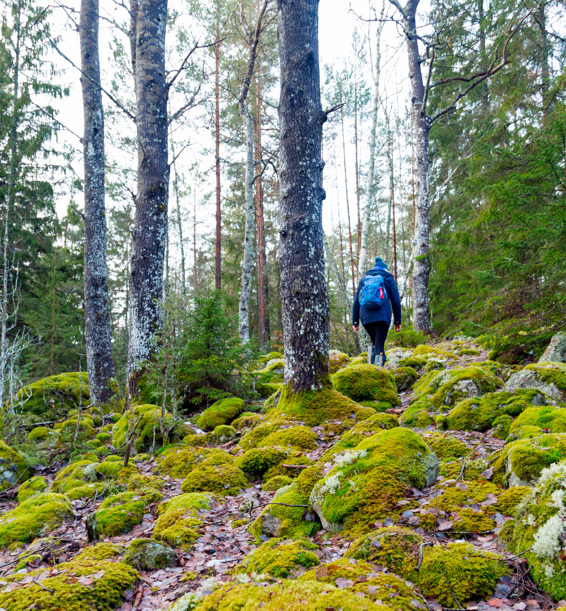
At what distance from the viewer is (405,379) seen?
6703 millimetres

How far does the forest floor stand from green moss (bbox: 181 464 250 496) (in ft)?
0.31

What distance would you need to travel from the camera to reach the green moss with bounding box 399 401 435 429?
173 inches

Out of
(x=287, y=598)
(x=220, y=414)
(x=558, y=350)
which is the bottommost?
(x=220, y=414)

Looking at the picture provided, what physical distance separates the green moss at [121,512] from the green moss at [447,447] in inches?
108

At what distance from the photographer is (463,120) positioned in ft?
44.4

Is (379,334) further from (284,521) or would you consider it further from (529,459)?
(284,521)

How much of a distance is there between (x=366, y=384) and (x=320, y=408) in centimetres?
127

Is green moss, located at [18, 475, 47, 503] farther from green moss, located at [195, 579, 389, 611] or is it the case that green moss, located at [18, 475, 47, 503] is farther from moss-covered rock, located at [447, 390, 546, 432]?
moss-covered rock, located at [447, 390, 546, 432]

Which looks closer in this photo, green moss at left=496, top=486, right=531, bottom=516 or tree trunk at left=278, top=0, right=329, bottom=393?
green moss at left=496, top=486, right=531, bottom=516

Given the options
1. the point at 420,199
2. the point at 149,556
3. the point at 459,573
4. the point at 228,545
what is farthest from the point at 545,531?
the point at 420,199

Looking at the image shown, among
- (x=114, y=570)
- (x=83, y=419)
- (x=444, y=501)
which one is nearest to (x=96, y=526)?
(x=114, y=570)

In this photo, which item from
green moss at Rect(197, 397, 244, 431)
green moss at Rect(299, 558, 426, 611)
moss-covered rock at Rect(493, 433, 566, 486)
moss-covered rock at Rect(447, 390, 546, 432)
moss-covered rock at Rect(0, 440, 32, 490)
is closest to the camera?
green moss at Rect(299, 558, 426, 611)

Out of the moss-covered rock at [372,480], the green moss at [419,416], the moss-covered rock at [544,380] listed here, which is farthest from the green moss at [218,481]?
the moss-covered rock at [544,380]

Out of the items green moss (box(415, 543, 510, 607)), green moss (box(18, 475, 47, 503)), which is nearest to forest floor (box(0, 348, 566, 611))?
green moss (box(415, 543, 510, 607))
